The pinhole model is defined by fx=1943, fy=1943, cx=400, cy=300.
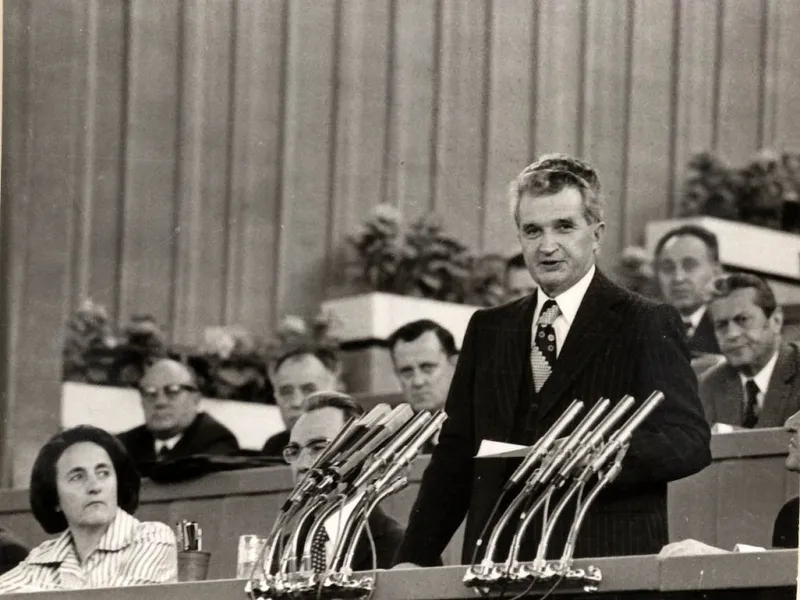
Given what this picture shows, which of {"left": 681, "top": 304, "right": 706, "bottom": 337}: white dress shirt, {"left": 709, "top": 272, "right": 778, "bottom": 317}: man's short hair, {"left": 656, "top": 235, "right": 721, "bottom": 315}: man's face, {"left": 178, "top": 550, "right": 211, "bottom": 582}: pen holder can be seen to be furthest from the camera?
{"left": 656, "top": 235, "right": 721, "bottom": 315}: man's face

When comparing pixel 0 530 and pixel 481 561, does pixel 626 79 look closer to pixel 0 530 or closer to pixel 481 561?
pixel 0 530

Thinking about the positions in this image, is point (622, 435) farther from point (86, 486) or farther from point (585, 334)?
point (86, 486)

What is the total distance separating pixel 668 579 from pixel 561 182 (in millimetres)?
907

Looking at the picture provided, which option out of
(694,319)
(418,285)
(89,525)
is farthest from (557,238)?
(418,285)

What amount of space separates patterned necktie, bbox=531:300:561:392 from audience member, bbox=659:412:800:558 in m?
0.40

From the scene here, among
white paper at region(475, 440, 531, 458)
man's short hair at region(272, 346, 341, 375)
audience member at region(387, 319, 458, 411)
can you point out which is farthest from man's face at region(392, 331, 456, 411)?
white paper at region(475, 440, 531, 458)

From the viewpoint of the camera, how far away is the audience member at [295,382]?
554 centimetres

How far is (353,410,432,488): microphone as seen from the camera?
3.34 m

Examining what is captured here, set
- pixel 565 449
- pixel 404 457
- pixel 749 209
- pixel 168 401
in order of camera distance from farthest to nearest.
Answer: pixel 749 209, pixel 168 401, pixel 404 457, pixel 565 449

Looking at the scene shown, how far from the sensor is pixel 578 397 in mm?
3508

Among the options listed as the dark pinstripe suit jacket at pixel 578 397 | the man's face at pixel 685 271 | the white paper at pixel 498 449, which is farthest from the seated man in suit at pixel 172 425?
the white paper at pixel 498 449

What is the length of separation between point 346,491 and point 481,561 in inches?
11.5

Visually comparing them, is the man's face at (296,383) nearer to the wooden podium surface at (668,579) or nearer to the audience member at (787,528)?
the audience member at (787,528)

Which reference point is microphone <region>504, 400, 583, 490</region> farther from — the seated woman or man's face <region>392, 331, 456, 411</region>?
man's face <region>392, 331, 456, 411</region>
